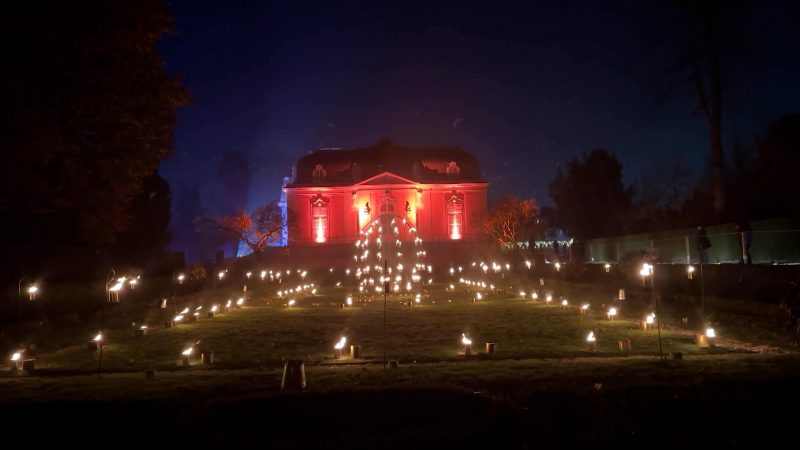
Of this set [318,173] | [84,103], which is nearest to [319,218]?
[318,173]

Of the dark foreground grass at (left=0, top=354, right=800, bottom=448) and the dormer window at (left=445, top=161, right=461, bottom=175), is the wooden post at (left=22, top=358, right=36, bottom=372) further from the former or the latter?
the dormer window at (left=445, top=161, right=461, bottom=175)

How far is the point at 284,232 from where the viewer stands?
235ft

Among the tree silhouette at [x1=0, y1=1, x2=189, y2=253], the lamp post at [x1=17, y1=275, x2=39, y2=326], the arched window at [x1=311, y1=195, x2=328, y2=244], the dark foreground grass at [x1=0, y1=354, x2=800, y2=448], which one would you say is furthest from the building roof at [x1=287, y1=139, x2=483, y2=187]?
the dark foreground grass at [x1=0, y1=354, x2=800, y2=448]

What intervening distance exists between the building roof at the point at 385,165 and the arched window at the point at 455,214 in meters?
2.21

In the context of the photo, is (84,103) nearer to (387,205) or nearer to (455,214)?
(387,205)

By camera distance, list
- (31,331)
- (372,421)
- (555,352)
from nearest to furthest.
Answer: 1. (372,421)
2. (555,352)
3. (31,331)

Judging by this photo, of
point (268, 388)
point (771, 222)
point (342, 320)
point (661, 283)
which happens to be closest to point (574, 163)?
point (771, 222)

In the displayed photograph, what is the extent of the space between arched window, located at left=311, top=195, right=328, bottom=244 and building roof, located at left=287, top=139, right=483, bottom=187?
2147 mm

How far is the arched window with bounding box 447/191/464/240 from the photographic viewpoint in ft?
241

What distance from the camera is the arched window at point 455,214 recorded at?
7350 centimetres

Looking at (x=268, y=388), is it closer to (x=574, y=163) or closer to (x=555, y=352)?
(x=555, y=352)

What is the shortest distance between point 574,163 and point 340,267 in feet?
93.2

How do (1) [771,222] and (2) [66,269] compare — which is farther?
(1) [771,222]

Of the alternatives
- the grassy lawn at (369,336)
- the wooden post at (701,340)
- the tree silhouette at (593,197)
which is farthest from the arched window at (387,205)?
the wooden post at (701,340)
